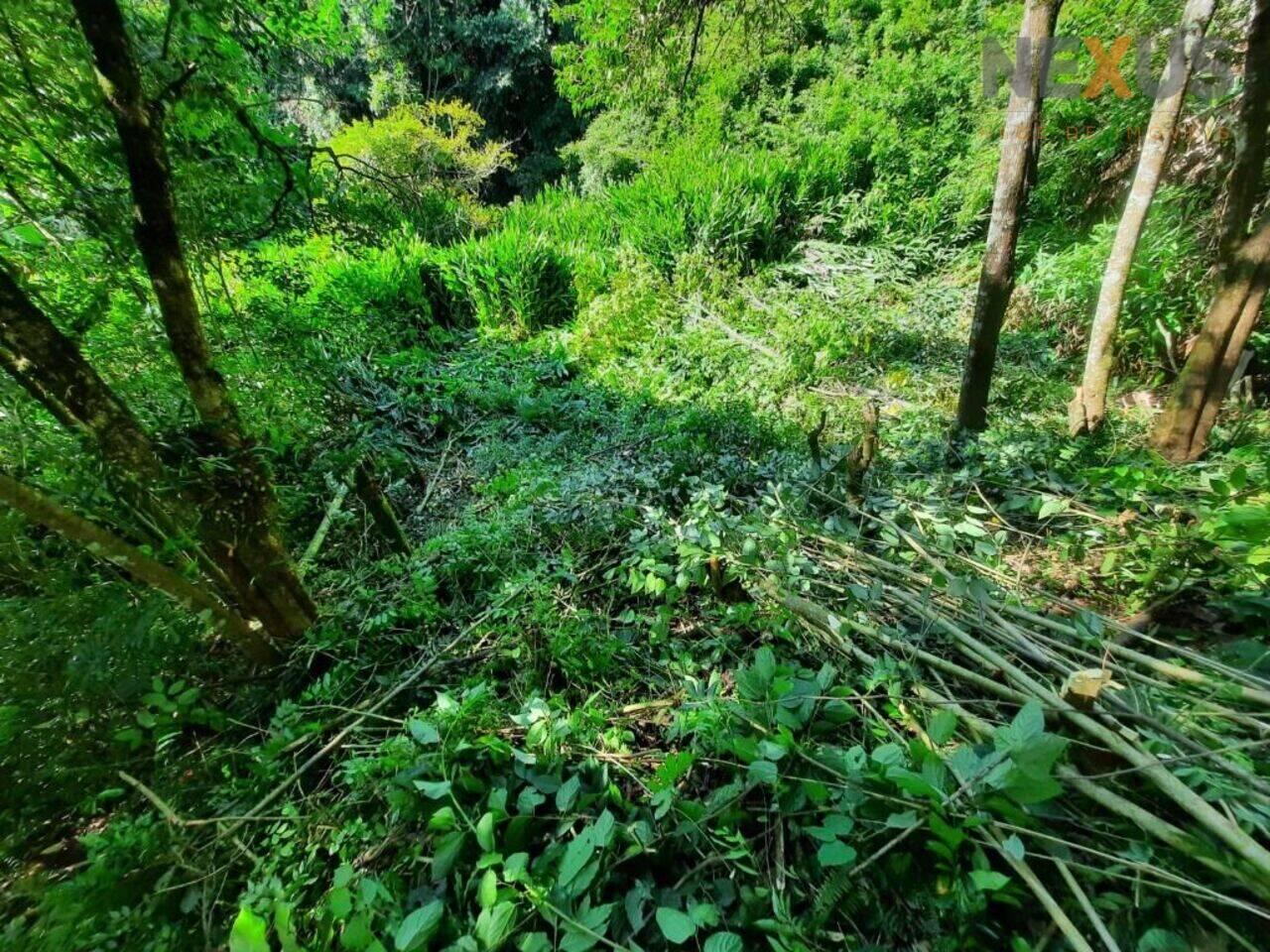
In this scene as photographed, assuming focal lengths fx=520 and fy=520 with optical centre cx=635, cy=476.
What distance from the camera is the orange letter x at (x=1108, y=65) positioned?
3.25 m

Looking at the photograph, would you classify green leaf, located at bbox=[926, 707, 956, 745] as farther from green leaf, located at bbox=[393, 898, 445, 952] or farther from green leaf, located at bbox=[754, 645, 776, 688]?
green leaf, located at bbox=[393, 898, 445, 952]

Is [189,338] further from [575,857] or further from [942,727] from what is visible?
[942,727]

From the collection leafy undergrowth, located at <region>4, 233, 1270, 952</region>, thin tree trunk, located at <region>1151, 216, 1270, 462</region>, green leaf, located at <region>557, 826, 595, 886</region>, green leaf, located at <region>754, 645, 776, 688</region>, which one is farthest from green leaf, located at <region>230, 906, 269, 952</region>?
thin tree trunk, located at <region>1151, 216, 1270, 462</region>

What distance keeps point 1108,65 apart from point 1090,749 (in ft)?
15.0

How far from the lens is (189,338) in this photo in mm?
1258

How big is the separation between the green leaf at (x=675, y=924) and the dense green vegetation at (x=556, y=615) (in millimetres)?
15

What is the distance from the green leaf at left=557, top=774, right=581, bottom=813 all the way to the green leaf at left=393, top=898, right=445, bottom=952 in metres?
0.24

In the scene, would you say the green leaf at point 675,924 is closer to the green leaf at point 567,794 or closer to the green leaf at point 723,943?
the green leaf at point 723,943

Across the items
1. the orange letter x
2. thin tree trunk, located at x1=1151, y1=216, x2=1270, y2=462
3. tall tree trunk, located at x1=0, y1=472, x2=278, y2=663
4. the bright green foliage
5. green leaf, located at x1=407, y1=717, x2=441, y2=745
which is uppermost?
the bright green foliage

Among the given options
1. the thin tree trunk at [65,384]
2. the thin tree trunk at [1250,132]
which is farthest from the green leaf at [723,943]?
the thin tree trunk at [1250,132]

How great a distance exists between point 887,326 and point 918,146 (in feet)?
10.1

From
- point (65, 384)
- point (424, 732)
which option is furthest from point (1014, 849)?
point (65, 384)

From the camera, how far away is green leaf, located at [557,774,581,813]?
0.94m

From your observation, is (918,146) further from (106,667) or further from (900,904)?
(106,667)
